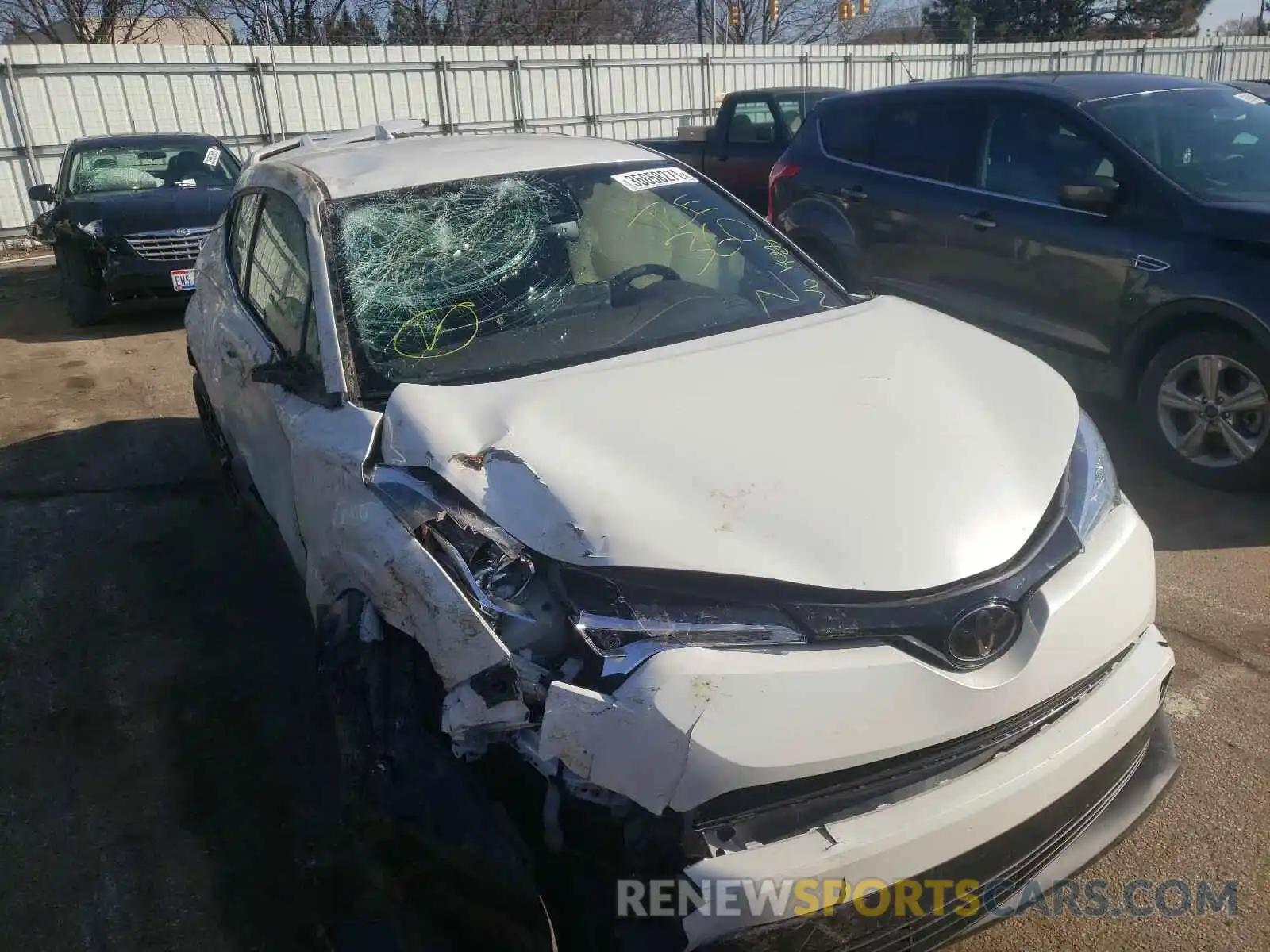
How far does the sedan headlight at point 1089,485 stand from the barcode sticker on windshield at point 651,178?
1.74 metres

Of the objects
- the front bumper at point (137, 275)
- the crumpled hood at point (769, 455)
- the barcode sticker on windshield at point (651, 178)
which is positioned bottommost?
the front bumper at point (137, 275)

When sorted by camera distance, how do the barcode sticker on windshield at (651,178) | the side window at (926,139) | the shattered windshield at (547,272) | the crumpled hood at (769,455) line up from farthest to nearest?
the side window at (926,139)
the barcode sticker on windshield at (651,178)
the shattered windshield at (547,272)
the crumpled hood at (769,455)

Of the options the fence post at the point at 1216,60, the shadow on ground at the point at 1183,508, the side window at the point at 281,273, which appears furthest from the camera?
the fence post at the point at 1216,60

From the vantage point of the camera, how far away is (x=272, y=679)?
3.58m

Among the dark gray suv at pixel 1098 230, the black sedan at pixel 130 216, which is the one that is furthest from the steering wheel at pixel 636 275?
the black sedan at pixel 130 216

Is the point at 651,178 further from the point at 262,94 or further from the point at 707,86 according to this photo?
the point at 707,86

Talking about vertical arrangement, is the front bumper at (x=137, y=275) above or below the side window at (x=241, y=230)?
below

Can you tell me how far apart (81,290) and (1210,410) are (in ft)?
29.1

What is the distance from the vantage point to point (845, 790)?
1.87 m

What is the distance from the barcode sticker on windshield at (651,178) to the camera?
3635 millimetres

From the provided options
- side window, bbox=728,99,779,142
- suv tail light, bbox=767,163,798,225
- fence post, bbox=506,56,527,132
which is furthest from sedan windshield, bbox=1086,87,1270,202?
fence post, bbox=506,56,527,132

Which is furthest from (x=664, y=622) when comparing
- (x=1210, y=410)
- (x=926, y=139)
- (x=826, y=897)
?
(x=926, y=139)

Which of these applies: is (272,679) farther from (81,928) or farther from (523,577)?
(523,577)

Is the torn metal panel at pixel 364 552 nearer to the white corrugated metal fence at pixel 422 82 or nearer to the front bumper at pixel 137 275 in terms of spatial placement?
the front bumper at pixel 137 275
